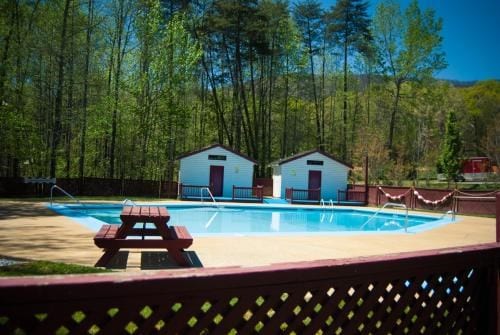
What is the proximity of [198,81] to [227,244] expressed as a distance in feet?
106

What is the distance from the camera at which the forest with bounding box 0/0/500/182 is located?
23.7m

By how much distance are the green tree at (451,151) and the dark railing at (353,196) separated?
19.3 metres

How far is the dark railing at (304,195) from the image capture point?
88.0 ft

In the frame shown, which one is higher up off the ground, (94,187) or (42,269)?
(94,187)

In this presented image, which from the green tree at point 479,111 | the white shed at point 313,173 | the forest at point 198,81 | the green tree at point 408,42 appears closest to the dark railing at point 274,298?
the forest at point 198,81

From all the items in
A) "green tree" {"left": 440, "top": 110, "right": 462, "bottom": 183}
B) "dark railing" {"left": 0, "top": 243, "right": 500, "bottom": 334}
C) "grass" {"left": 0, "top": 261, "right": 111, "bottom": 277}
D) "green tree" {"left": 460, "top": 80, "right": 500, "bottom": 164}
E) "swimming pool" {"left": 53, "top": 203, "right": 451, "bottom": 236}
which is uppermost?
"green tree" {"left": 460, "top": 80, "right": 500, "bottom": 164}

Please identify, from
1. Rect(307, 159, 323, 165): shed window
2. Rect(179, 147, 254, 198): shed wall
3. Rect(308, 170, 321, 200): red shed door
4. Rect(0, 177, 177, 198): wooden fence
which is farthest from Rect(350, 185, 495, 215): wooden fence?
Rect(0, 177, 177, 198): wooden fence

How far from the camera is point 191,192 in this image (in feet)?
86.4

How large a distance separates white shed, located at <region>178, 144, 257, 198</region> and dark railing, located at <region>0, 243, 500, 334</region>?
2481 cm

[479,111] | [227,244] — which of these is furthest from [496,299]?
[479,111]

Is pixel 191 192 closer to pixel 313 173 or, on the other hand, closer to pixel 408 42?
pixel 313 173

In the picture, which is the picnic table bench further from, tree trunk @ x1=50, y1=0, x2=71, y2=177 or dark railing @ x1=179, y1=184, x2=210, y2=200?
dark railing @ x1=179, y1=184, x2=210, y2=200

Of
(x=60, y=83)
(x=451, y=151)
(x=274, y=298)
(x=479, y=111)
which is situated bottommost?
(x=274, y=298)

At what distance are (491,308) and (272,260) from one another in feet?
15.1
